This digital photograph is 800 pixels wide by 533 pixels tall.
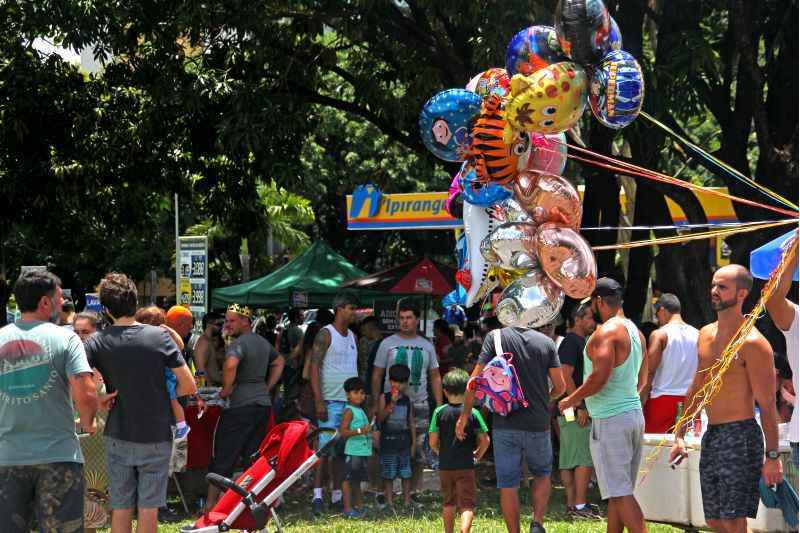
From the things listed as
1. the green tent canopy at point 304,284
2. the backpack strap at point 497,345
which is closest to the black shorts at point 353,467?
the backpack strap at point 497,345

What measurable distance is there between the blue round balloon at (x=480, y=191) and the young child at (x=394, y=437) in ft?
12.3

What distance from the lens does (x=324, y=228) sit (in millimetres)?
33406

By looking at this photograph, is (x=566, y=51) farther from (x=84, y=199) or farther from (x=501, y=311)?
(x=84, y=199)

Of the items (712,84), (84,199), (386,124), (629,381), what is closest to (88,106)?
(84,199)

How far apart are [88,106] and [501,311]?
357 inches

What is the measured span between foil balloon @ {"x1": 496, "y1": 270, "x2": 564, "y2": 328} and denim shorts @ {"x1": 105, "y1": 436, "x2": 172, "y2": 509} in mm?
2318

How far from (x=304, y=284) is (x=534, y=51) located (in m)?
12.3

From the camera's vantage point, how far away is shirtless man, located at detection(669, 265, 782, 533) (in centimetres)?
632

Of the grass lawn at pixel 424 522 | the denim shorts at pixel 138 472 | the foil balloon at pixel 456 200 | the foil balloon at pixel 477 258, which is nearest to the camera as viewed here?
the foil balloon at pixel 477 258

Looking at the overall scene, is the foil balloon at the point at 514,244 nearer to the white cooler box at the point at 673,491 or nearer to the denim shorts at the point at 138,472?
the white cooler box at the point at 673,491

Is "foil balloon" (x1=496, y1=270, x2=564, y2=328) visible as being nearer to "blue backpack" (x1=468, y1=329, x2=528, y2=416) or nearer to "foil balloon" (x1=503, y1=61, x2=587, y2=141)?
"foil balloon" (x1=503, y1=61, x2=587, y2=141)

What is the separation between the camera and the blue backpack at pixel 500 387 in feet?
25.7

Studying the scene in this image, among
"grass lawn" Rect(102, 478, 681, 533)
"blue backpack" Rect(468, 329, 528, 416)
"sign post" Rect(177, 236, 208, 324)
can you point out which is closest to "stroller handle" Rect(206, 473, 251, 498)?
"blue backpack" Rect(468, 329, 528, 416)

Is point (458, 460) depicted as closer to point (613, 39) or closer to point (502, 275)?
point (502, 275)
